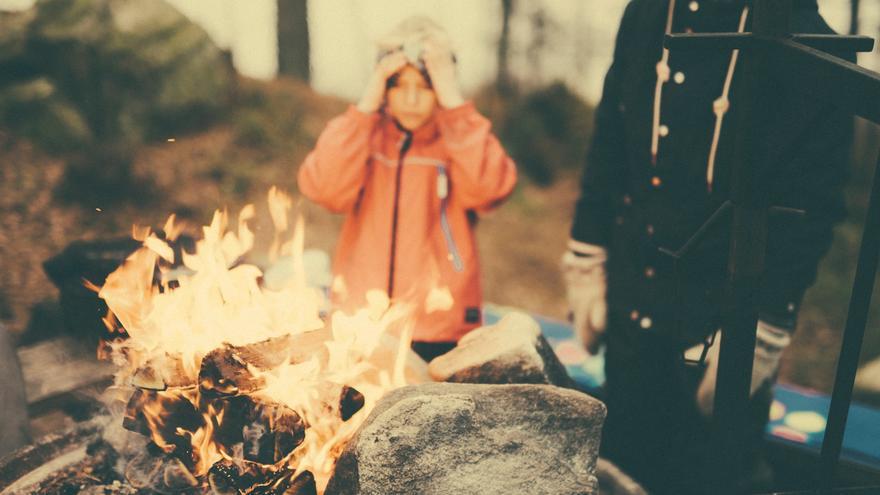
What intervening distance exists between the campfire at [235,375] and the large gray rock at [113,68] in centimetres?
571

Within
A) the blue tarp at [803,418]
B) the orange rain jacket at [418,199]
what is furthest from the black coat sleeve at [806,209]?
the blue tarp at [803,418]

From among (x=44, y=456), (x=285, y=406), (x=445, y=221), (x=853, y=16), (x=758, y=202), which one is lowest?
(x=44, y=456)

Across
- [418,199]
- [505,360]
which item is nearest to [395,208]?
[418,199]

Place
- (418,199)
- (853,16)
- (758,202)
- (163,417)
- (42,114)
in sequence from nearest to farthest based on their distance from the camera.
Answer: (758,202), (163,417), (418,199), (42,114), (853,16)

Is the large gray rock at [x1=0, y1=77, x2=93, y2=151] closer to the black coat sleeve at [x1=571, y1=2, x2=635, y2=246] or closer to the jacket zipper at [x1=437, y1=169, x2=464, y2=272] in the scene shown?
the jacket zipper at [x1=437, y1=169, x2=464, y2=272]

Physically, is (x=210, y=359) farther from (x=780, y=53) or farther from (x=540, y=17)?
(x=540, y=17)

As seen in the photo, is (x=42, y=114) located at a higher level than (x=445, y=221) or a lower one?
lower

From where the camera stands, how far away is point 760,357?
2564mm

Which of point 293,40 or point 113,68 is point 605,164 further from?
point 293,40

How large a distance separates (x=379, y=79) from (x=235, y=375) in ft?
5.06

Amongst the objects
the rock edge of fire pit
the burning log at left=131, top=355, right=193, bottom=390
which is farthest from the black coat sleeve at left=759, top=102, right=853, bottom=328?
the rock edge of fire pit

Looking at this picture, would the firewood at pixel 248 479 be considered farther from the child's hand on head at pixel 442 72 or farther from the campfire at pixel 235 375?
the child's hand on head at pixel 442 72

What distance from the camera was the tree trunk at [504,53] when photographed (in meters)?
12.9

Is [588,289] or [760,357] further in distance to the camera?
[588,289]
